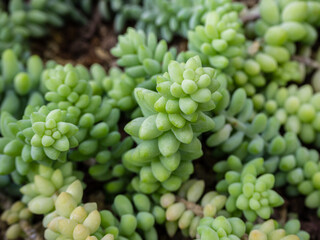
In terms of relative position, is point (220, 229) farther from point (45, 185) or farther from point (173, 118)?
point (45, 185)

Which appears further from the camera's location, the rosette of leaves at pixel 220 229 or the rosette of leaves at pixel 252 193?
the rosette of leaves at pixel 252 193

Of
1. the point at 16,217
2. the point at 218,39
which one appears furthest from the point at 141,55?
the point at 16,217

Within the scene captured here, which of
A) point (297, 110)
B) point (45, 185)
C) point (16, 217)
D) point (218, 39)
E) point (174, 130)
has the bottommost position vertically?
point (16, 217)

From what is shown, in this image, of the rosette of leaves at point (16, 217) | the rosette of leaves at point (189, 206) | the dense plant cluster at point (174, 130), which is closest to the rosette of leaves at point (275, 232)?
the dense plant cluster at point (174, 130)

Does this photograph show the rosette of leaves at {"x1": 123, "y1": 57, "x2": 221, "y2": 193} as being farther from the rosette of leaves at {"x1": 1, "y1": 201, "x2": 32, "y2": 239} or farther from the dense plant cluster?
the rosette of leaves at {"x1": 1, "y1": 201, "x2": 32, "y2": 239}

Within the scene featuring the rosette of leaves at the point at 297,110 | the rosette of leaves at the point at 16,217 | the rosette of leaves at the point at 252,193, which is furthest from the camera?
the rosette of leaves at the point at 297,110

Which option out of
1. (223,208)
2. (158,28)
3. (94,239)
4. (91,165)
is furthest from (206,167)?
(158,28)

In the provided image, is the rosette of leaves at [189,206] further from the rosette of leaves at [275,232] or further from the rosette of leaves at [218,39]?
the rosette of leaves at [218,39]

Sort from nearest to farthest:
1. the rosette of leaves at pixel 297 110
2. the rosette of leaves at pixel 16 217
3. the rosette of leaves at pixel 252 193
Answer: the rosette of leaves at pixel 252 193 → the rosette of leaves at pixel 16 217 → the rosette of leaves at pixel 297 110
